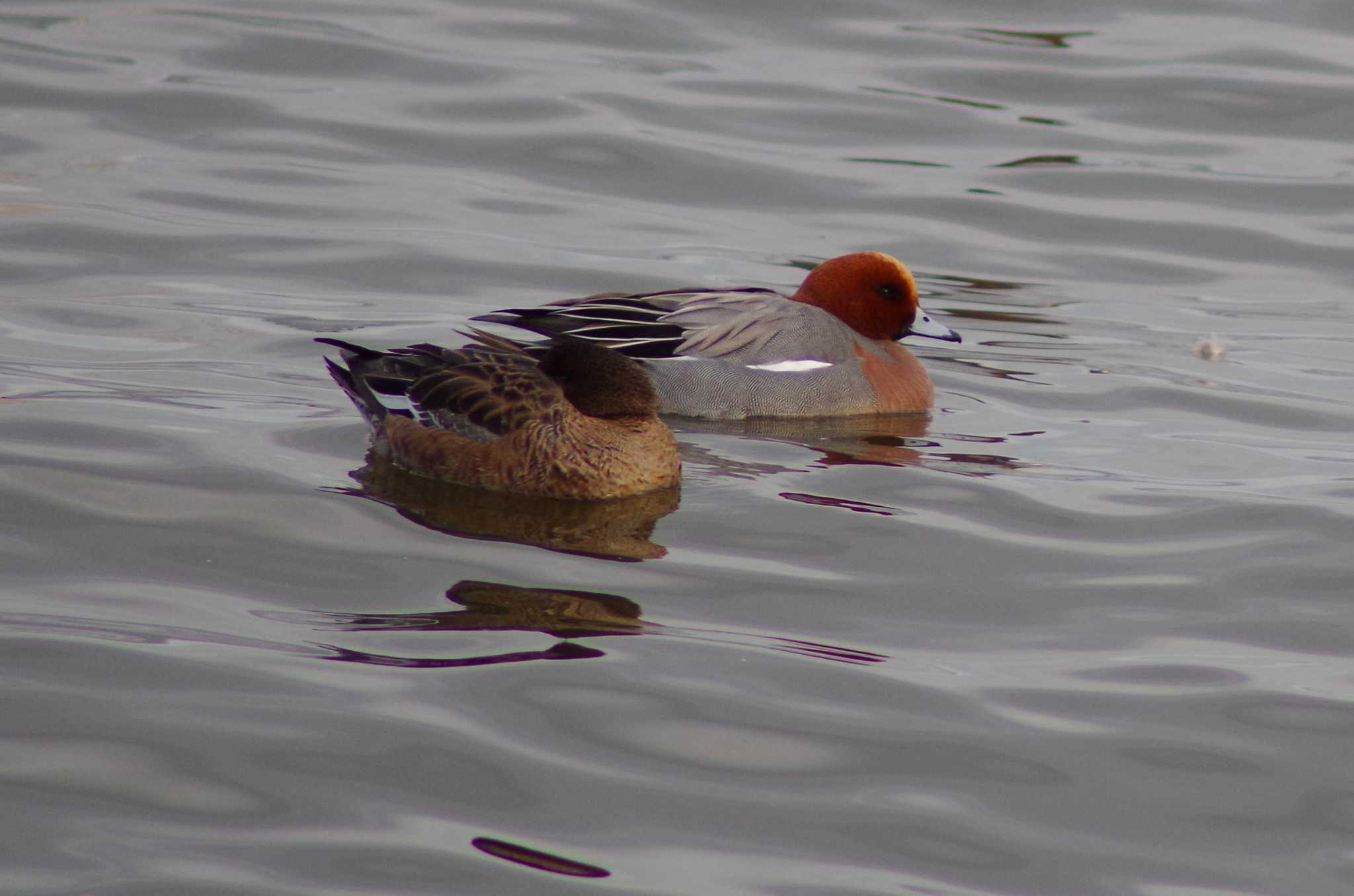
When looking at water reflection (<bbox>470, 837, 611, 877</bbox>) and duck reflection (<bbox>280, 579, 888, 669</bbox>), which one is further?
duck reflection (<bbox>280, 579, 888, 669</bbox>)

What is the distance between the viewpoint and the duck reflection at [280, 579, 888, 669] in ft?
17.3

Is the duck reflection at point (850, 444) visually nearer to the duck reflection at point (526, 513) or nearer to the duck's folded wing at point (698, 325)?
the duck's folded wing at point (698, 325)

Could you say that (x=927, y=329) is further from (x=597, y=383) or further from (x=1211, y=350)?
(x=597, y=383)

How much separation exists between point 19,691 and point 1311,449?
5688mm

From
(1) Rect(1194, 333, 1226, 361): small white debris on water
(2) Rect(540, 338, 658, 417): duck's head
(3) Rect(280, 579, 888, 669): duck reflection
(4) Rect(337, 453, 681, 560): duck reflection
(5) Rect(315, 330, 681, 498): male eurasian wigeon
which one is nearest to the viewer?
(3) Rect(280, 579, 888, 669): duck reflection

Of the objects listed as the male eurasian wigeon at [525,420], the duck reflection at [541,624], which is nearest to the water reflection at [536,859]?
the duck reflection at [541,624]

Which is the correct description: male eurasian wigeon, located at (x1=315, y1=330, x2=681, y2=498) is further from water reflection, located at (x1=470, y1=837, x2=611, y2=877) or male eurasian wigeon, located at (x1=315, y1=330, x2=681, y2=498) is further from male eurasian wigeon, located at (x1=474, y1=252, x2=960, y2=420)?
water reflection, located at (x1=470, y1=837, x2=611, y2=877)

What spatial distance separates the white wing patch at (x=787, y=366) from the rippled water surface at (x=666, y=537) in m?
0.36

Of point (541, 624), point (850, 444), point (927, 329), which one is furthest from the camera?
point (927, 329)

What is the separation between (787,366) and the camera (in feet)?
28.6

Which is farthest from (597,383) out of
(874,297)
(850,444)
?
(874,297)

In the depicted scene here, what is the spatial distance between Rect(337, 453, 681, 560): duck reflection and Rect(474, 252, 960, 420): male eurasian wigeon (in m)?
1.62

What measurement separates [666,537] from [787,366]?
8.02ft

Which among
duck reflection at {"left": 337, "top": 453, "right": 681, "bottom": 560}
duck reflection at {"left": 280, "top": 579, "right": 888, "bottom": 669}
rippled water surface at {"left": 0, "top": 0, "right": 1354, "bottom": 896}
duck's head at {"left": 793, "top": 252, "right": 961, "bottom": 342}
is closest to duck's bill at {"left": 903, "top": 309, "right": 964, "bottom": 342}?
duck's head at {"left": 793, "top": 252, "right": 961, "bottom": 342}
